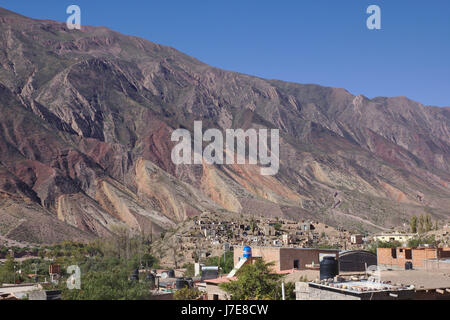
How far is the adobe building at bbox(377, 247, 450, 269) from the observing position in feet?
98.9

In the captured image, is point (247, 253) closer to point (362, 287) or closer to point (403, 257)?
point (403, 257)

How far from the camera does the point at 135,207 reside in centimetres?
12456

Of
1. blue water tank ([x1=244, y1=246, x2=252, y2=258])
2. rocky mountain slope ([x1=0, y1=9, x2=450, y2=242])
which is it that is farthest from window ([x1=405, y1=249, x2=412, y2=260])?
rocky mountain slope ([x1=0, y1=9, x2=450, y2=242])

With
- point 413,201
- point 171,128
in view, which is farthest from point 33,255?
point 413,201

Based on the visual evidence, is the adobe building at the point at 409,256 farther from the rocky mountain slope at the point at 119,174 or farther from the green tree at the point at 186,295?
the rocky mountain slope at the point at 119,174

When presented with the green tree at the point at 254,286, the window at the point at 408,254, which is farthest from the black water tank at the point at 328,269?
the window at the point at 408,254

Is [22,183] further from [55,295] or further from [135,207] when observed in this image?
[55,295]

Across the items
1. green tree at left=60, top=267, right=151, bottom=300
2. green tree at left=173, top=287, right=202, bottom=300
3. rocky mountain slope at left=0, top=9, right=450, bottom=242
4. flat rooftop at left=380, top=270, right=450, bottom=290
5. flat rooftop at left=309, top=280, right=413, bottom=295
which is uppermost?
rocky mountain slope at left=0, top=9, right=450, bottom=242

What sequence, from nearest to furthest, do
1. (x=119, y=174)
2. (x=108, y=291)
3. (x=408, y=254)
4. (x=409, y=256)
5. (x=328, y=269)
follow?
(x=328, y=269) → (x=108, y=291) → (x=409, y=256) → (x=408, y=254) → (x=119, y=174)

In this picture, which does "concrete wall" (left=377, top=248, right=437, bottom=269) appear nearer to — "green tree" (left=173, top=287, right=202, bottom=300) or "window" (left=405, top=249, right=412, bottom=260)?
"window" (left=405, top=249, right=412, bottom=260)

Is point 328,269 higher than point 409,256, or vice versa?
point 409,256

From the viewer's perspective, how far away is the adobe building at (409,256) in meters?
30.1

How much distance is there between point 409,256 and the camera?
31.9 m

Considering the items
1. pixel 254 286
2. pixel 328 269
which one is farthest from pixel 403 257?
pixel 254 286
